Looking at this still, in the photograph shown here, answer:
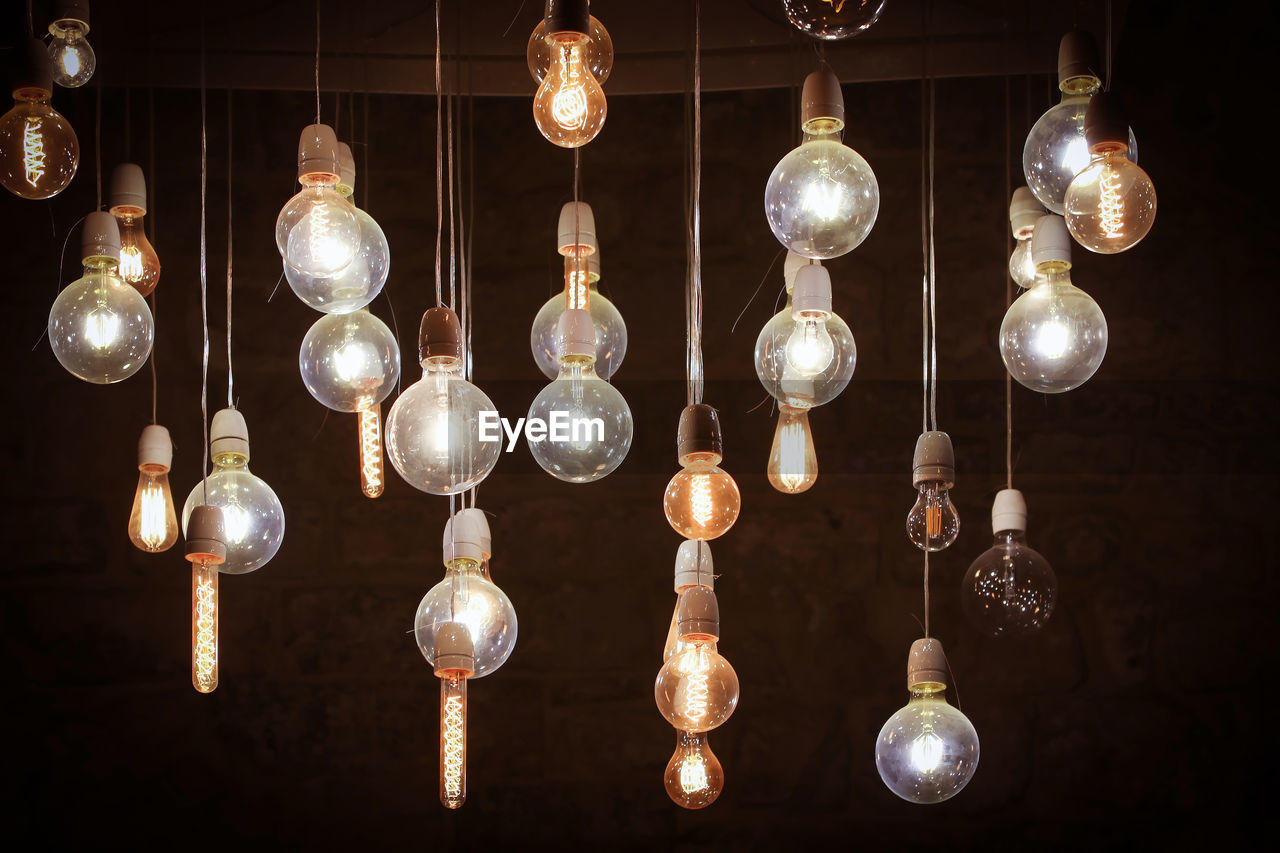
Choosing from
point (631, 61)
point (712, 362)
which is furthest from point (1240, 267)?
point (631, 61)

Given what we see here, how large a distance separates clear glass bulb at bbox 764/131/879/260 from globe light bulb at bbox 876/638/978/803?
95cm

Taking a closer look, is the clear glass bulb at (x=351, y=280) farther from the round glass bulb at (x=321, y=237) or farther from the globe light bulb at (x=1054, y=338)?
the globe light bulb at (x=1054, y=338)

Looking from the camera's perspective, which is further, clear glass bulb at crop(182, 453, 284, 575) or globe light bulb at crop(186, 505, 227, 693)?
clear glass bulb at crop(182, 453, 284, 575)

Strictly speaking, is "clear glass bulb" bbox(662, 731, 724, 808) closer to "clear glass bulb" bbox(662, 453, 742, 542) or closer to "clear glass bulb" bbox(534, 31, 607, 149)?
"clear glass bulb" bbox(662, 453, 742, 542)

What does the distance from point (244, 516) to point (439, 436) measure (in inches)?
25.9

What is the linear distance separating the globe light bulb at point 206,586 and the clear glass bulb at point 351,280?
45cm

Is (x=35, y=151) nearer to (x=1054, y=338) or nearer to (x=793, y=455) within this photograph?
(x=793, y=455)

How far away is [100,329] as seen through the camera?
3.03 m

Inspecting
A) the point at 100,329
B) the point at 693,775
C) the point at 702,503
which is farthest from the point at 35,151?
the point at 693,775

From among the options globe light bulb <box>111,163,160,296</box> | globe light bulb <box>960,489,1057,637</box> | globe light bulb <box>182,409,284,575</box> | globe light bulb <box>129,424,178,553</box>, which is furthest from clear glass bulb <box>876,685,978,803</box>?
globe light bulb <box>111,163,160,296</box>

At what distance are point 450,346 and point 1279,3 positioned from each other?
9.27 feet

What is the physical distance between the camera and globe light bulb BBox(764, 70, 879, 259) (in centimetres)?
274

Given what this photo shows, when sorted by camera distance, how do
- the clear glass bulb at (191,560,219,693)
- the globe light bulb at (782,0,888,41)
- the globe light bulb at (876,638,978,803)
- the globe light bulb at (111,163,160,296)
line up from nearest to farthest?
the globe light bulb at (782,0,888,41)
the clear glass bulb at (191,560,219,693)
the globe light bulb at (876,638,978,803)
the globe light bulb at (111,163,160,296)

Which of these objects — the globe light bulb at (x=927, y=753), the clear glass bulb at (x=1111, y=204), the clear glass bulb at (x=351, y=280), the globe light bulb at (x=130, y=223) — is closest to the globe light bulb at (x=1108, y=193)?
the clear glass bulb at (x=1111, y=204)
